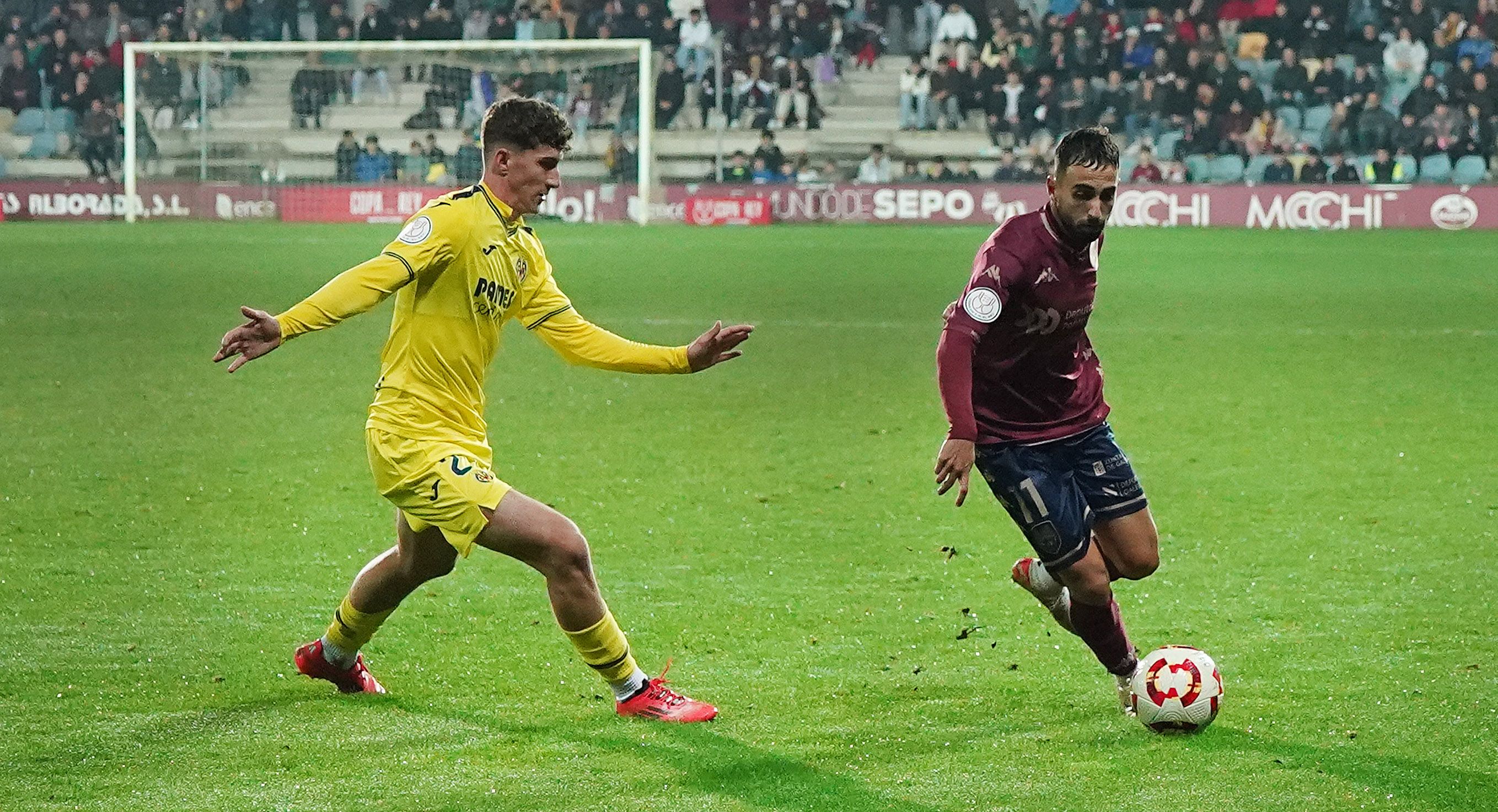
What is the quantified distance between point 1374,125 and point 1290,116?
1.80m

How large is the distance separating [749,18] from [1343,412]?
79.5 feet

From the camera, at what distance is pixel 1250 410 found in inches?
428

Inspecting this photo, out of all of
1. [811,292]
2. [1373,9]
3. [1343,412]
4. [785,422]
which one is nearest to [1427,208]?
[1373,9]

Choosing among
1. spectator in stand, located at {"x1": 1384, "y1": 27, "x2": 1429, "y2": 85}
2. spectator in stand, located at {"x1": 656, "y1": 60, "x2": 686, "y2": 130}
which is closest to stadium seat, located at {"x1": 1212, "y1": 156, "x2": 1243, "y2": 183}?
spectator in stand, located at {"x1": 1384, "y1": 27, "x2": 1429, "y2": 85}

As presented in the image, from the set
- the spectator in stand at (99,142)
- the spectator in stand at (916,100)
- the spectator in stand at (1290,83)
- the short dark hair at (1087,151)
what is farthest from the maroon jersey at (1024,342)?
the spectator in stand at (99,142)

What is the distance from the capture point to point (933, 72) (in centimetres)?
3139

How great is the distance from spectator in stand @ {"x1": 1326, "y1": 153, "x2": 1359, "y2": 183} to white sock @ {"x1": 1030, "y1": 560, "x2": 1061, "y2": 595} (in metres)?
22.5

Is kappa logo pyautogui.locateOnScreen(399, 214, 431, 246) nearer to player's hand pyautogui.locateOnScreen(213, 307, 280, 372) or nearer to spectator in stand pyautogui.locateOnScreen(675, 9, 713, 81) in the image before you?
player's hand pyautogui.locateOnScreen(213, 307, 280, 372)

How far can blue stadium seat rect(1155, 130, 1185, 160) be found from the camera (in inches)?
1150

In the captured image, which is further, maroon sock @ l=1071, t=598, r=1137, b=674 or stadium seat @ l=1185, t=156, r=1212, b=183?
stadium seat @ l=1185, t=156, r=1212, b=183

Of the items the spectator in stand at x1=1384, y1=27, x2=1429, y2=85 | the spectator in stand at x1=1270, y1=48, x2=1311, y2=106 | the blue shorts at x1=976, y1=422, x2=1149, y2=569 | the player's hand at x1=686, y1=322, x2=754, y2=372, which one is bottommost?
the blue shorts at x1=976, y1=422, x2=1149, y2=569

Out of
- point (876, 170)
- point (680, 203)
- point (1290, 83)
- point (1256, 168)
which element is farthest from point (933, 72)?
point (1256, 168)

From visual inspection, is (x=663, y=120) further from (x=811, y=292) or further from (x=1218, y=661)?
(x=1218, y=661)

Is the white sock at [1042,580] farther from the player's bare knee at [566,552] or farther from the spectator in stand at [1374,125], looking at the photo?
→ the spectator in stand at [1374,125]
